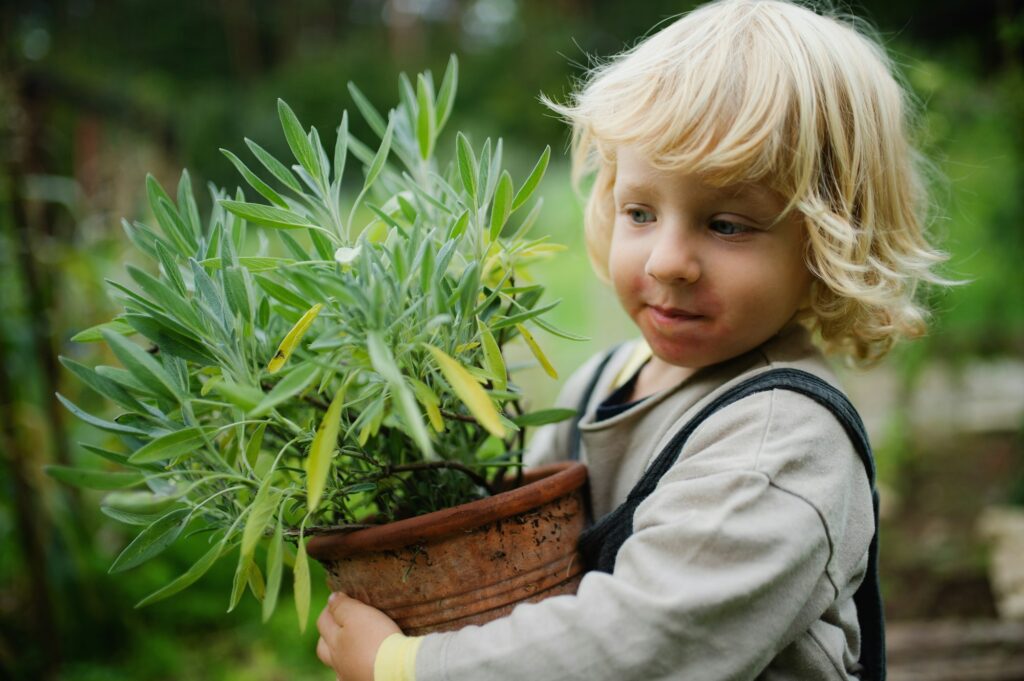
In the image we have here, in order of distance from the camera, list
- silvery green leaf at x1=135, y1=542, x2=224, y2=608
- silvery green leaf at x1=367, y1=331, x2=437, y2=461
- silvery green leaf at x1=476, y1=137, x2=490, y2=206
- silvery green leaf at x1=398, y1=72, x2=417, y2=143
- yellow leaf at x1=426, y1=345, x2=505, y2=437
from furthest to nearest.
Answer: silvery green leaf at x1=398, y1=72, x2=417, y2=143
silvery green leaf at x1=476, y1=137, x2=490, y2=206
silvery green leaf at x1=135, y1=542, x2=224, y2=608
yellow leaf at x1=426, y1=345, x2=505, y2=437
silvery green leaf at x1=367, y1=331, x2=437, y2=461

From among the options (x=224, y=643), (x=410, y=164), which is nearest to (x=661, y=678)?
(x=410, y=164)

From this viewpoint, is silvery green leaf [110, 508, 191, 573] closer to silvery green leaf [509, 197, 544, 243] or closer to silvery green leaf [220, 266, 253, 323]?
silvery green leaf [220, 266, 253, 323]

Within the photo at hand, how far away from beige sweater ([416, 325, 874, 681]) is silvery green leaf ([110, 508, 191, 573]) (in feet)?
1.07

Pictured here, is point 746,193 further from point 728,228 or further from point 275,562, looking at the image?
point 275,562

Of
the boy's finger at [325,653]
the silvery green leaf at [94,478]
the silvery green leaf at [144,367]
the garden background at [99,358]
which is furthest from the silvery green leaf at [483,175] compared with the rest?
the boy's finger at [325,653]

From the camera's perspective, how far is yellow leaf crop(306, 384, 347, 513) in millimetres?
834

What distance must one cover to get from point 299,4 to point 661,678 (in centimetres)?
1709

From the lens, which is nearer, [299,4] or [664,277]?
[664,277]

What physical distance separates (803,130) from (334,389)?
0.69 m

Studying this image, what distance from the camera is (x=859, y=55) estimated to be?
1162 mm

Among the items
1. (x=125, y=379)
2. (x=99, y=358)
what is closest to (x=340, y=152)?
(x=125, y=379)

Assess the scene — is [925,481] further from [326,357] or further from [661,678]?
[326,357]

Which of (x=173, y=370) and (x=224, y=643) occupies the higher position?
(x=173, y=370)

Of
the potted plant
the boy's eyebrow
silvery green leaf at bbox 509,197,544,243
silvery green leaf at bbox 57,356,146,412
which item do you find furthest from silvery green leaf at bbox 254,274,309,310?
the boy's eyebrow
